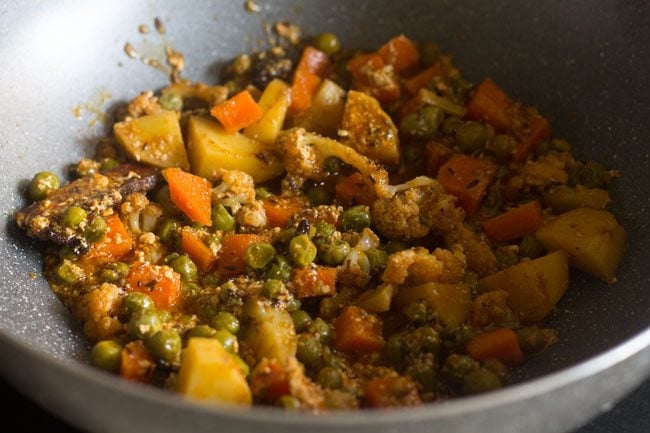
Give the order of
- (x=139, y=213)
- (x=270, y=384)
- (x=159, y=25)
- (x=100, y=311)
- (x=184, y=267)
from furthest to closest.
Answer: (x=159, y=25) < (x=139, y=213) < (x=184, y=267) < (x=100, y=311) < (x=270, y=384)

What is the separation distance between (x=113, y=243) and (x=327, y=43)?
4.92ft

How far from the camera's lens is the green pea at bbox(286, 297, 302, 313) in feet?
10.4

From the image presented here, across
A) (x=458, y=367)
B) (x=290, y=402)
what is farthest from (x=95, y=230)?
(x=458, y=367)

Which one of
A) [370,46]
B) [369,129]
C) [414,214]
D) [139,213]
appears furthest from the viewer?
[370,46]

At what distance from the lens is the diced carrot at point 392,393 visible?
2744mm

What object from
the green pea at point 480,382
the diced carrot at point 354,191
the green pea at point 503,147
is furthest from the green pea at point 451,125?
the green pea at point 480,382

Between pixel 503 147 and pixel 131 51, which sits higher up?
pixel 131 51

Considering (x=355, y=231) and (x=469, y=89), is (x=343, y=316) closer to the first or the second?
(x=355, y=231)

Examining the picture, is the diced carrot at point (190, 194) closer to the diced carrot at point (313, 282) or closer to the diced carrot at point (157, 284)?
the diced carrot at point (157, 284)

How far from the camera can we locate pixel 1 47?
3488mm

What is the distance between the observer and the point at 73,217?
Answer: 129 inches

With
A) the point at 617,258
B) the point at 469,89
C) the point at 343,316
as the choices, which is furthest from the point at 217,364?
the point at 469,89

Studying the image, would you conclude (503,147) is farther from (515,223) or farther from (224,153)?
(224,153)

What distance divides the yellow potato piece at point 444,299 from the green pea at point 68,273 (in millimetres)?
1264
